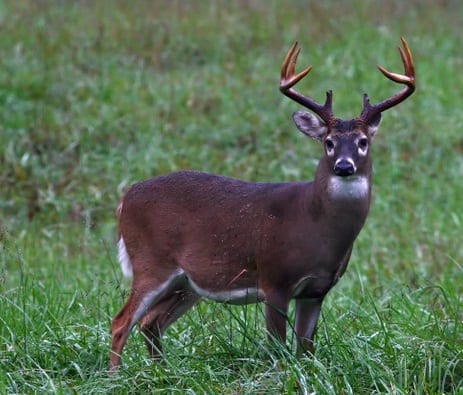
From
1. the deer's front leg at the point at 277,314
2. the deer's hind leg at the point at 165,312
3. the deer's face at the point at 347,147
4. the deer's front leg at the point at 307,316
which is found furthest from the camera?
the deer's hind leg at the point at 165,312

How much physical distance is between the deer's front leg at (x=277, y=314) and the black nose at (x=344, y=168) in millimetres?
657

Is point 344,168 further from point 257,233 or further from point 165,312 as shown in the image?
point 165,312

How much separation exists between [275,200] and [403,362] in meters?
1.17

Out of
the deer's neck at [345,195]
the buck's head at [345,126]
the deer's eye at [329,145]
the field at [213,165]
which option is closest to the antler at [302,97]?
the buck's head at [345,126]

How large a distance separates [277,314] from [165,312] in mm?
843

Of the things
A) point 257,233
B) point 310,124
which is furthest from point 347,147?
point 257,233

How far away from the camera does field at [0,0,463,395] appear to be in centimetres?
546

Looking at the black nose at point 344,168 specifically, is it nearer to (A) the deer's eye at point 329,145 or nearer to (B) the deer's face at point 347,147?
(B) the deer's face at point 347,147

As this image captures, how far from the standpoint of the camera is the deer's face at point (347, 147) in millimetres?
5590

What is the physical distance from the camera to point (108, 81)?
1277cm

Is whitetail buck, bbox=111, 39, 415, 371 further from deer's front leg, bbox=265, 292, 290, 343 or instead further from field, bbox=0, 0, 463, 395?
field, bbox=0, 0, 463, 395

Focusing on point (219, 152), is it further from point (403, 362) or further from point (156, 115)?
point (403, 362)

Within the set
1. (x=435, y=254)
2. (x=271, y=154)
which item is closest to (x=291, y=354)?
(x=435, y=254)

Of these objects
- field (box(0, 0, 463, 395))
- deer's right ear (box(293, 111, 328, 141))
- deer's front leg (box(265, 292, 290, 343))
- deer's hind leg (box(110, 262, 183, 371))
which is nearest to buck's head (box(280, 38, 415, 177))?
deer's right ear (box(293, 111, 328, 141))
